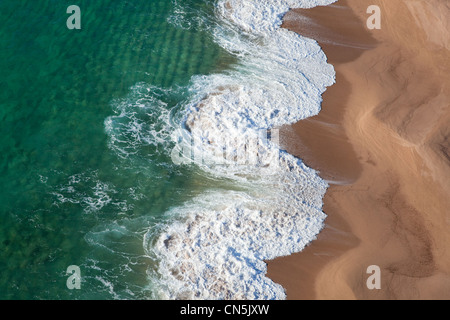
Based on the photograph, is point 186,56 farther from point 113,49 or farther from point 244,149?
point 244,149

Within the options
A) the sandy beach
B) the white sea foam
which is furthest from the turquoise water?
the sandy beach

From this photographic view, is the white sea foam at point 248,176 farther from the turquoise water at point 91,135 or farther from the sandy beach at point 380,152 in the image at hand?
the turquoise water at point 91,135

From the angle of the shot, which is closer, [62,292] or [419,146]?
[62,292]

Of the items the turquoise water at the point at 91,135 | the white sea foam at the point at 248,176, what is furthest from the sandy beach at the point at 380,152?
the turquoise water at the point at 91,135

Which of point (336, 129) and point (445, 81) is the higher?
point (445, 81)

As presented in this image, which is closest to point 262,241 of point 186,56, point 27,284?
point 27,284
